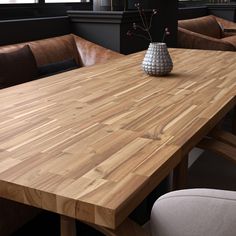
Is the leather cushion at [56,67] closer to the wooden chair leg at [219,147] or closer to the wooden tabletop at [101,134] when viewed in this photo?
the wooden tabletop at [101,134]

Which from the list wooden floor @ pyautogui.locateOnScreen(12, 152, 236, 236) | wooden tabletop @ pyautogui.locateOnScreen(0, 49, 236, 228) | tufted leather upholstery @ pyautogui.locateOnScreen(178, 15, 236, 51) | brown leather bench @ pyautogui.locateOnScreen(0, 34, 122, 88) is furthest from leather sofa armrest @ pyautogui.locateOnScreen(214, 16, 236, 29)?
wooden tabletop @ pyautogui.locateOnScreen(0, 49, 236, 228)

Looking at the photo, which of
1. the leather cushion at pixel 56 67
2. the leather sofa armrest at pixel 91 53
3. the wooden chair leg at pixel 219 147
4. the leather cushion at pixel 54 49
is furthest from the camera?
the leather sofa armrest at pixel 91 53

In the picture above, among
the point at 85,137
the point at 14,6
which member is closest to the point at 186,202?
the point at 85,137

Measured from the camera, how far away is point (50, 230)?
202 centimetres

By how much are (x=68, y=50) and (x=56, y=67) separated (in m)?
0.40

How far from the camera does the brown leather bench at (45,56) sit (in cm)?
279

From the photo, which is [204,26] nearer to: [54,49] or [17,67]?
[54,49]

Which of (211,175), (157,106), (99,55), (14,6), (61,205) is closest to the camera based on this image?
(61,205)

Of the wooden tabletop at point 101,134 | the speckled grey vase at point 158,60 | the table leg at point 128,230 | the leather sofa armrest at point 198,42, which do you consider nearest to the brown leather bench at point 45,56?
the wooden tabletop at point 101,134

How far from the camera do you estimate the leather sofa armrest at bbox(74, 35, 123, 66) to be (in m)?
3.27

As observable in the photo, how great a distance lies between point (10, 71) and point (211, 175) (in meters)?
1.47

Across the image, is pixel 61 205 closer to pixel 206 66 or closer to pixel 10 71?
pixel 206 66

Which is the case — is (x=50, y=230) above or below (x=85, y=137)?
below

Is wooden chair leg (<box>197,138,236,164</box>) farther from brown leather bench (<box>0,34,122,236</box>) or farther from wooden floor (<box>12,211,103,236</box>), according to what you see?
brown leather bench (<box>0,34,122,236</box>)
